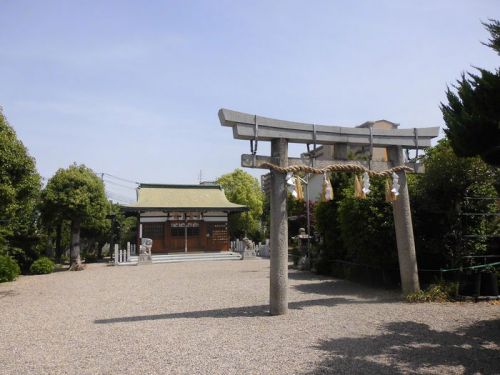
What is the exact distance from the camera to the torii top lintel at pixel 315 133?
7223 mm

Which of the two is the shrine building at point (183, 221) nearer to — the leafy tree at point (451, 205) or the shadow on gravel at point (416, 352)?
the leafy tree at point (451, 205)

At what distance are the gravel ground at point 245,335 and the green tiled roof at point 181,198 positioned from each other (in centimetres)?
1433

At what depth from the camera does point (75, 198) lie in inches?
680

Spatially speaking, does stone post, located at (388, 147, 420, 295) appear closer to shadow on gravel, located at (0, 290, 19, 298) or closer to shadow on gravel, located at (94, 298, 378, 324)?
shadow on gravel, located at (94, 298, 378, 324)

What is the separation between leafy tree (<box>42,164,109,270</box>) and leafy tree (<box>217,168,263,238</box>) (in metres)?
16.5

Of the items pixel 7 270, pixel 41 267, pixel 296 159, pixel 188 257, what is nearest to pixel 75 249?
pixel 41 267

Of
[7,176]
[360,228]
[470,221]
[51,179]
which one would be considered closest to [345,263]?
[360,228]

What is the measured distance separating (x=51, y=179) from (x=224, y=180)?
20.1 metres

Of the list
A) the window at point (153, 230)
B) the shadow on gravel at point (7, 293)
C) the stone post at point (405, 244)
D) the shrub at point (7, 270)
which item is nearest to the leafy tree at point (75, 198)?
the shrub at point (7, 270)

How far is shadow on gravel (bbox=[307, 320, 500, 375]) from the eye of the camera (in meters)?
4.45

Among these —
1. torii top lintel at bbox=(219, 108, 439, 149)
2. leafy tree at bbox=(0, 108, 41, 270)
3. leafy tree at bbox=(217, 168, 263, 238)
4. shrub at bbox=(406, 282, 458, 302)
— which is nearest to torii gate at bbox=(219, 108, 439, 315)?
torii top lintel at bbox=(219, 108, 439, 149)

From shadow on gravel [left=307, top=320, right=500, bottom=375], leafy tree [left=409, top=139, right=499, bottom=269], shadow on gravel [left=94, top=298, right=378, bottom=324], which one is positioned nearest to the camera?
shadow on gravel [left=307, top=320, right=500, bottom=375]

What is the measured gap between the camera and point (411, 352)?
5.02 metres

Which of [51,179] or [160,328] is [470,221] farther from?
[51,179]
